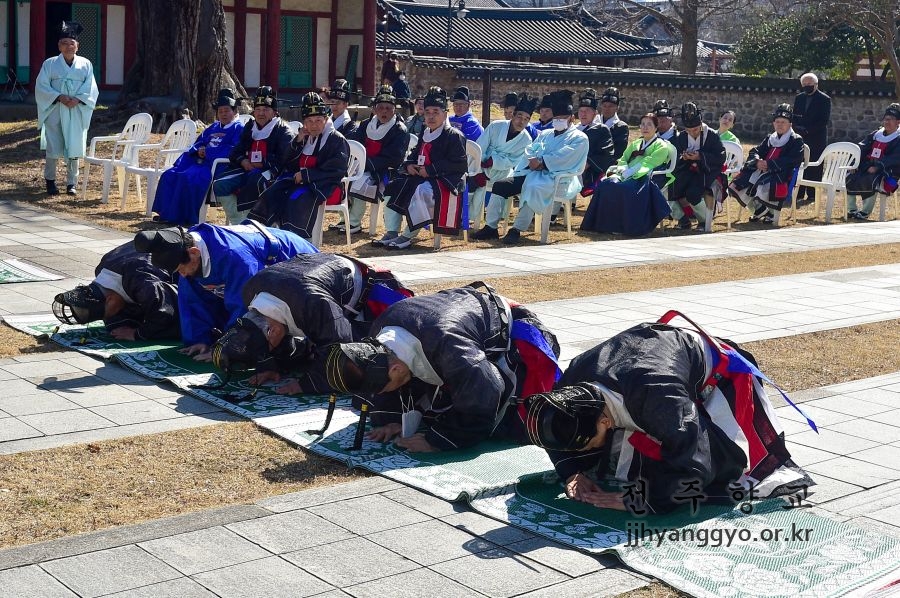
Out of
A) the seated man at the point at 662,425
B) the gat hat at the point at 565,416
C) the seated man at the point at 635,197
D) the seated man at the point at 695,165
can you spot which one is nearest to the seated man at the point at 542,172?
the seated man at the point at 635,197

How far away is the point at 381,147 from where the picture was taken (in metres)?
11.9

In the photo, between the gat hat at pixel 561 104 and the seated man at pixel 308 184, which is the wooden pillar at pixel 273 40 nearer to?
the gat hat at pixel 561 104

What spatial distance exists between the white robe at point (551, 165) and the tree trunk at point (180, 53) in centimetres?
648

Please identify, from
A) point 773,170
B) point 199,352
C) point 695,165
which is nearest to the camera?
point 199,352

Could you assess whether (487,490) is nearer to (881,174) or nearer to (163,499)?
(163,499)

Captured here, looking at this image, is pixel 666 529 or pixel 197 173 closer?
pixel 666 529

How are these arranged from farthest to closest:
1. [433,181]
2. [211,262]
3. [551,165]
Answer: [551,165], [433,181], [211,262]

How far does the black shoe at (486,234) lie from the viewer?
41.2 ft

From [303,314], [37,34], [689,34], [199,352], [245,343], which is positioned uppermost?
[689,34]

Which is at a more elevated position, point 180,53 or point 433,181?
point 180,53

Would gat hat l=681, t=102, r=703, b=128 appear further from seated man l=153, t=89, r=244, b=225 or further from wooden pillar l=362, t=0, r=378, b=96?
wooden pillar l=362, t=0, r=378, b=96

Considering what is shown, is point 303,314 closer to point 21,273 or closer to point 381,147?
point 21,273

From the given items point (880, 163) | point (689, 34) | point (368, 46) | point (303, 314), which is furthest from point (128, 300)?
point (689, 34)

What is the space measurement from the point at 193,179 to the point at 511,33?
27.5 m
